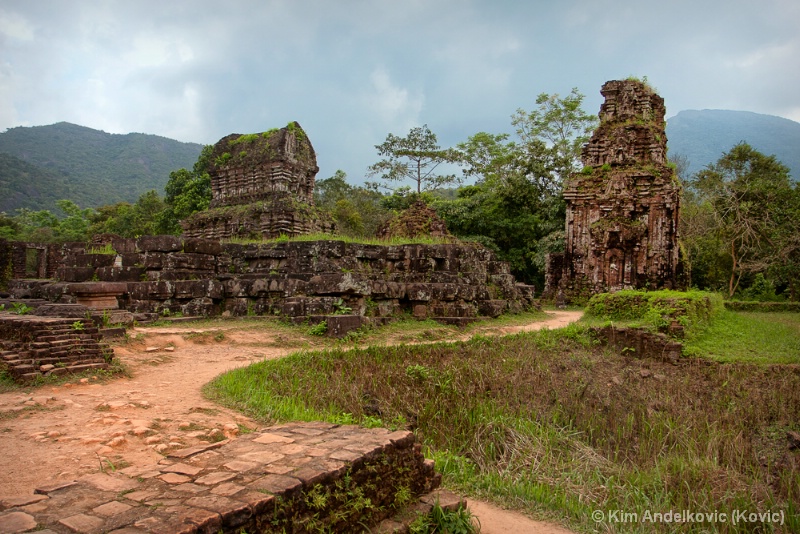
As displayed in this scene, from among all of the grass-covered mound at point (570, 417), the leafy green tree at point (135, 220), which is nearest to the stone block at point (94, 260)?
the grass-covered mound at point (570, 417)

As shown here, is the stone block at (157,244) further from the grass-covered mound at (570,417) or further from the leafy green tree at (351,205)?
the leafy green tree at (351,205)

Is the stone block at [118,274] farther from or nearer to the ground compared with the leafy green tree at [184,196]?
nearer to the ground

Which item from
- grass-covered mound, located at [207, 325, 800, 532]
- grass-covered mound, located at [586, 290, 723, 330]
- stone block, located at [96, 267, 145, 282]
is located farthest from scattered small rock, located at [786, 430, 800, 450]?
stone block, located at [96, 267, 145, 282]

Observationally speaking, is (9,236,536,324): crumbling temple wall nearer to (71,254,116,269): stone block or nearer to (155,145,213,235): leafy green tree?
(71,254,116,269): stone block

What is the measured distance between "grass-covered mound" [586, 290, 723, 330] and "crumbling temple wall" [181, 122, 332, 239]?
8692 mm

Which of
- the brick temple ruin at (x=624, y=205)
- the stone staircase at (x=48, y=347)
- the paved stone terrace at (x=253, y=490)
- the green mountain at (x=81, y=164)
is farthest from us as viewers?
the green mountain at (x=81, y=164)

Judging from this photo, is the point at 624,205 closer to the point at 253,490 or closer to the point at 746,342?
the point at 746,342

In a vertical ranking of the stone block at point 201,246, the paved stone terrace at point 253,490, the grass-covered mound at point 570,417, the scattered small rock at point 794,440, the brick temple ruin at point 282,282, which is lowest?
the scattered small rock at point 794,440

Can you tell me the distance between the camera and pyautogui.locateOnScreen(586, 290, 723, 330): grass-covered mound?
9793 mm

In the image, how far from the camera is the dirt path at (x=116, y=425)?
3299mm

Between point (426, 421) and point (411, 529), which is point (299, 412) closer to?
point (426, 421)

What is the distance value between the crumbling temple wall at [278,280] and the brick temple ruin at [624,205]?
6.58m

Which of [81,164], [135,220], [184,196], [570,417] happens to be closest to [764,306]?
[570,417]

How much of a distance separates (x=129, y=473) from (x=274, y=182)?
46.2 ft
